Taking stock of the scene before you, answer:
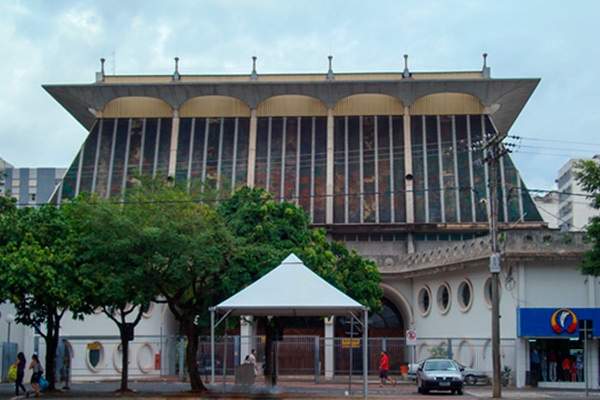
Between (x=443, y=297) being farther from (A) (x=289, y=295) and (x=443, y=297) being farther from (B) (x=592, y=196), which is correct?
(A) (x=289, y=295)

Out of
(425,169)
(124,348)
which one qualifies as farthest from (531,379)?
(425,169)

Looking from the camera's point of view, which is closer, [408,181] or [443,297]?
[443,297]

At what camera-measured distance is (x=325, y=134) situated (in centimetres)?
A: 6034

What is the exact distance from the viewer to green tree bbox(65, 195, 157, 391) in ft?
92.5

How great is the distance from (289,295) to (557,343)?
17.8 metres

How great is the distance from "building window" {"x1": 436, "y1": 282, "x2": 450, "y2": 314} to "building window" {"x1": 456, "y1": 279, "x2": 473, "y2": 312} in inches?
67.9

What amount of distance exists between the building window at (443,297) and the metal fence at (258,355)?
209 centimetres

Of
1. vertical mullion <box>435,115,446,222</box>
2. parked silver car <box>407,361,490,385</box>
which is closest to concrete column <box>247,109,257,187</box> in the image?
vertical mullion <box>435,115,446,222</box>

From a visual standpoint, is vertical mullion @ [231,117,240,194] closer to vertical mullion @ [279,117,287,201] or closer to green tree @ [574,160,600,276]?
vertical mullion @ [279,117,287,201]

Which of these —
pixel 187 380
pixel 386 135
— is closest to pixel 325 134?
pixel 386 135

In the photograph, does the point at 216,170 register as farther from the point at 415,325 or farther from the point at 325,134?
the point at 415,325

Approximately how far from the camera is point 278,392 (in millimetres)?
29312

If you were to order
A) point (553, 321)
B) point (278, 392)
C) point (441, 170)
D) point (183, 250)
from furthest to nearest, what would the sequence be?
point (441, 170), point (553, 321), point (278, 392), point (183, 250)

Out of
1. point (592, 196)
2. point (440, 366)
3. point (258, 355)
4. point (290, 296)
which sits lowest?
point (258, 355)
